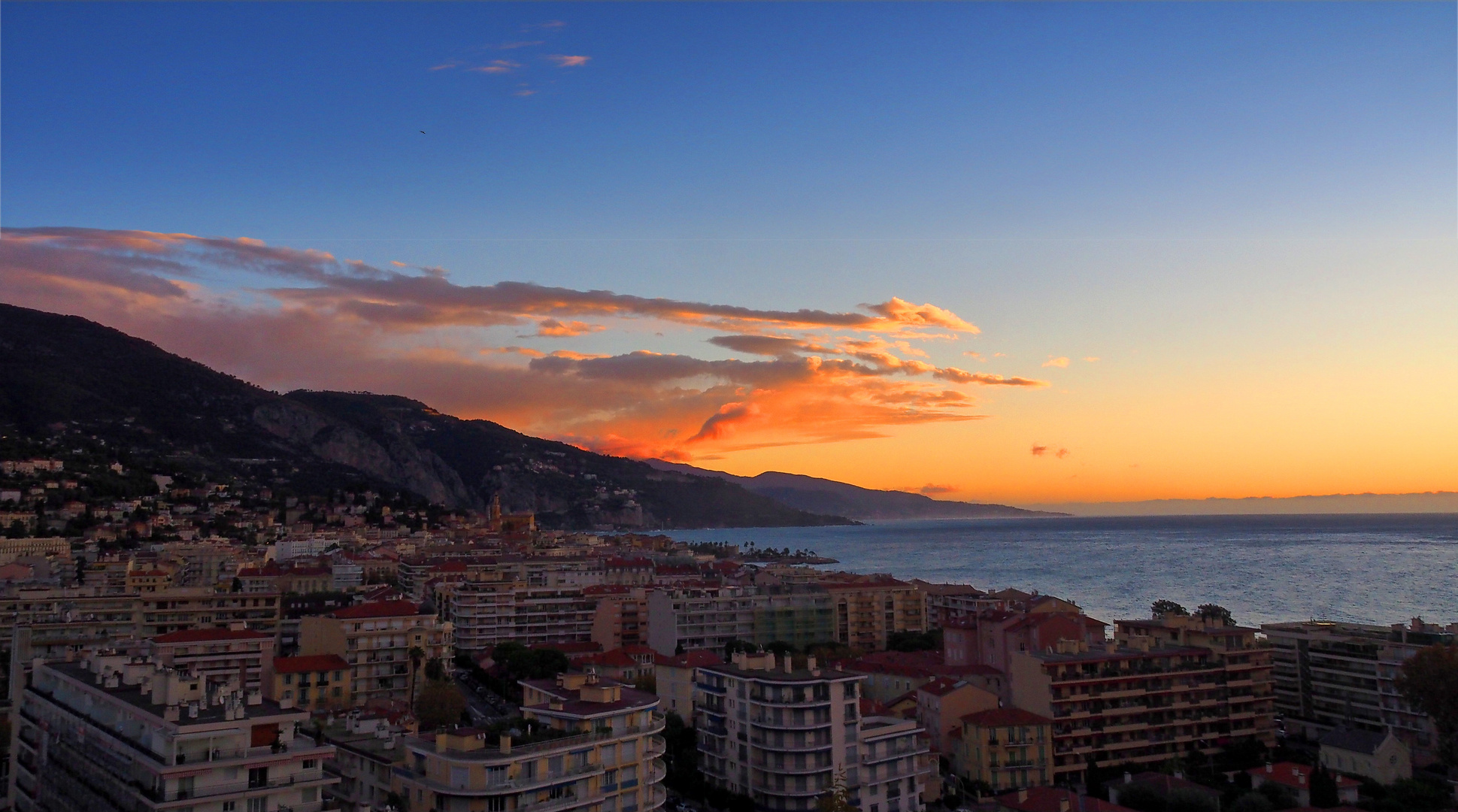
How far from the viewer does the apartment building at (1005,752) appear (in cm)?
3612

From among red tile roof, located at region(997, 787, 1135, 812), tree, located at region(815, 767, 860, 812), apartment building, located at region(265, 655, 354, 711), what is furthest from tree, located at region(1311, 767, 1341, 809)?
apartment building, located at region(265, 655, 354, 711)

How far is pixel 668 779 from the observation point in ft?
111

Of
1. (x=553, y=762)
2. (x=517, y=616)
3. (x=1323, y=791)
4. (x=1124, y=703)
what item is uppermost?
(x=553, y=762)

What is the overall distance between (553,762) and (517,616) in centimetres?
4187

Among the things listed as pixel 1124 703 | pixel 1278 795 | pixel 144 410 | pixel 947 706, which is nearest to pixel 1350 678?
pixel 1124 703

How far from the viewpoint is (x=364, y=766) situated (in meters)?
25.9

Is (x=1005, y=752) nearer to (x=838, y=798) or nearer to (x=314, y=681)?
(x=838, y=798)

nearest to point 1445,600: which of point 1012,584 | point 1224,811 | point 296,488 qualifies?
point 1012,584

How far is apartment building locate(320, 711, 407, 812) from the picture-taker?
81.8ft

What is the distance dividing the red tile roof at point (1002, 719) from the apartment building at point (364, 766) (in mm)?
18935

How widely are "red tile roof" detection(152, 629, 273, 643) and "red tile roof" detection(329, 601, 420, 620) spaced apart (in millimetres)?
3288

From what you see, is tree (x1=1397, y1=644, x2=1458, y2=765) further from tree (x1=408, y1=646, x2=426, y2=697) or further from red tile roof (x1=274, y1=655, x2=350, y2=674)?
red tile roof (x1=274, y1=655, x2=350, y2=674)

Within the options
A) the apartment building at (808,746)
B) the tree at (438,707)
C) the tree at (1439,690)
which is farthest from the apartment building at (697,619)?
the tree at (1439,690)

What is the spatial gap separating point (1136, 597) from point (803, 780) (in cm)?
7646
